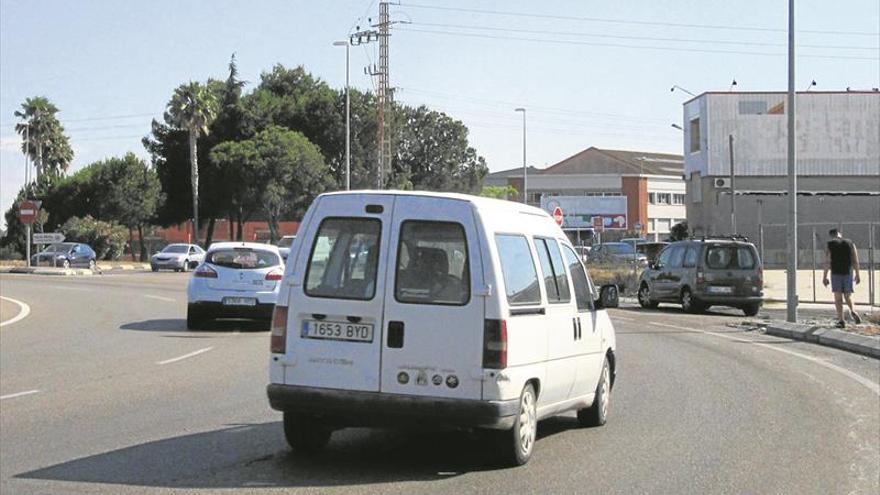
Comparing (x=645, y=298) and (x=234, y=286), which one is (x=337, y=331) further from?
(x=645, y=298)

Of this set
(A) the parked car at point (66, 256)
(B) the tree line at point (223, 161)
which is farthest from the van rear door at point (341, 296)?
(B) the tree line at point (223, 161)

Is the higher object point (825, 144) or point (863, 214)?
point (825, 144)

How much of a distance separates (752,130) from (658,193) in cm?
3916

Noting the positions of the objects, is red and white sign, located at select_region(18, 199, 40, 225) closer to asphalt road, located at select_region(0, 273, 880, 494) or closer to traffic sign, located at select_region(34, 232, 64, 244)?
traffic sign, located at select_region(34, 232, 64, 244)

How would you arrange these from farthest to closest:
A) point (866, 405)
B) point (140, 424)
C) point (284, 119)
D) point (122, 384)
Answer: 1. point (284, 119)
2. point (122, 384)
3. point (866, 405)
4. point (140, 424)

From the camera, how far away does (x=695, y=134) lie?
7688 cm

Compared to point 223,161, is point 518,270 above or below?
below

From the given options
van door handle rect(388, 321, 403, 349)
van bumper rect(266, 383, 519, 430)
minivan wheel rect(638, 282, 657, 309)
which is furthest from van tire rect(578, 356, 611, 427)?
minivan wheel rect(638, 282, 657, 309)

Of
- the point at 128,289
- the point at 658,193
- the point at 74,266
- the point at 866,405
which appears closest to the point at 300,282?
the point at 866,405

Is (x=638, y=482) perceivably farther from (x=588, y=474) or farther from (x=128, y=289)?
(x=128, y=289)

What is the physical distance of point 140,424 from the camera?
9.73m

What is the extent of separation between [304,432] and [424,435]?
1447 millimetres

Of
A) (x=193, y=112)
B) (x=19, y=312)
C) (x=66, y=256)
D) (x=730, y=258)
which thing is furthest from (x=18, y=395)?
(x=193, y=112)

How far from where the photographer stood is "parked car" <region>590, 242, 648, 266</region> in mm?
45250
